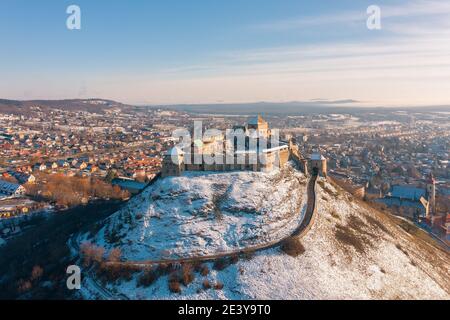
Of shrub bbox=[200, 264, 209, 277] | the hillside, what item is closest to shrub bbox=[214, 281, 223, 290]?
the hillside

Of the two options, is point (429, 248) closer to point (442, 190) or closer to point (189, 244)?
point (189, 244)

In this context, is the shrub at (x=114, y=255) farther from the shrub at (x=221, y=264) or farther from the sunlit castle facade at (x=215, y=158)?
the sunlit castle facade at (x=215, y=158)

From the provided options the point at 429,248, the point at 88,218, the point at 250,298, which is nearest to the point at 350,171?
the point at 429,248

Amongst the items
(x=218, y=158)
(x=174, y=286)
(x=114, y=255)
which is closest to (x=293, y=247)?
(x=174, y=286)

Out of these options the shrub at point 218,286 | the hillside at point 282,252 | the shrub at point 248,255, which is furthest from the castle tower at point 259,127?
the shrub at point 218,286

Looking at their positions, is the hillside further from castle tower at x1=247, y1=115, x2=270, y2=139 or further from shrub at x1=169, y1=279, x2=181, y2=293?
castle tower at x1=247, y1=115, x2=270, y2=139

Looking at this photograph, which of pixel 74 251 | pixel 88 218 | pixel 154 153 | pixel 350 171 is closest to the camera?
pixel 74 251
